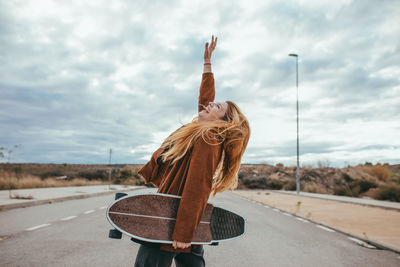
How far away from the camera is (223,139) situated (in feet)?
6.91

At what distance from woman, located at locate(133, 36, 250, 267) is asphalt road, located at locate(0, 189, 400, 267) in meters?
2.86

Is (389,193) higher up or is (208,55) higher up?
(208,55)

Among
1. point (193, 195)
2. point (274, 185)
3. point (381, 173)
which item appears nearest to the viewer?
point (193, 195)

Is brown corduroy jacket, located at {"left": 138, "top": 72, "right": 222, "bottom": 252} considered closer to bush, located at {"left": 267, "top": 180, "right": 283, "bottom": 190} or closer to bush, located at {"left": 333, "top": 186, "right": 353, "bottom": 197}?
bush, located at {"left": 333, "top": 186, "right": 353, "bottom": 197}

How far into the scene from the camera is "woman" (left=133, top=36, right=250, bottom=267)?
187 centimetres

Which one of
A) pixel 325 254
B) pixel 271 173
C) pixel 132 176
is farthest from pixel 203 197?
pixel 271 173

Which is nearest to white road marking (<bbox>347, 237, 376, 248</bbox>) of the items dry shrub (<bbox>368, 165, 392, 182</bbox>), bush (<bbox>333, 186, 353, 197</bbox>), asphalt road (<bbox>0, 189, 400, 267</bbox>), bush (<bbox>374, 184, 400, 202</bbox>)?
asphalt road (<bbox>0, 189, 400, 267</bbox>)

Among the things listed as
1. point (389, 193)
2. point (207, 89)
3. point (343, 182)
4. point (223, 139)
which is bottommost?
point (389, 193)

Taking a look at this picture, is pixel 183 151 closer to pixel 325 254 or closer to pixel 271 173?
pixel 325 254

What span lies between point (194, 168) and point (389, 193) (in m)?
20.5

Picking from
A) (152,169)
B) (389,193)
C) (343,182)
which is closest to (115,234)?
(152,169)

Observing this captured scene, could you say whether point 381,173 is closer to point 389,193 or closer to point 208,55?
point 389,193

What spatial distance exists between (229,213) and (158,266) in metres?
0.54

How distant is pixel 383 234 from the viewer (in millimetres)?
7633
